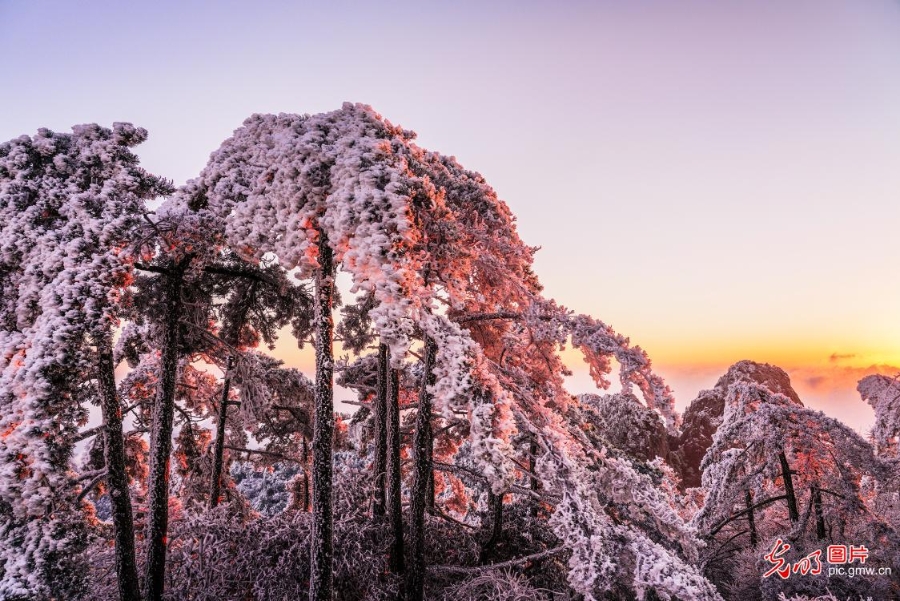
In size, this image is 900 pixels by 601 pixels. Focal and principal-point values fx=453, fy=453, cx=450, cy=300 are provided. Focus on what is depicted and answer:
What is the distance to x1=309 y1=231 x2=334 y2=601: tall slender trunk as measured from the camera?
5.79 metres

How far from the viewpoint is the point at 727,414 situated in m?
10.9

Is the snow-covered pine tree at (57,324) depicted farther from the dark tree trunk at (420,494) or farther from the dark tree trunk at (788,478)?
the dark tree trunk at (788,478)

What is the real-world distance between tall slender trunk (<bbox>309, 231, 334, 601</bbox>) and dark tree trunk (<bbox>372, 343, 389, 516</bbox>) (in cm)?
199

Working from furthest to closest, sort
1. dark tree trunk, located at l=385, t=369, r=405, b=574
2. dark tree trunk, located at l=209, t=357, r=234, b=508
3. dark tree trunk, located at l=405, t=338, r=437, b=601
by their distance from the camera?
dark tree trunk, located at l=209, t=357, r=234, b=508
dark tree trunk, located at l=385, t=369, r=405, b=574
dark tree trunk, located at l=405, t=338, r=437, b=601

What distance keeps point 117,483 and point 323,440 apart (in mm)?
3264

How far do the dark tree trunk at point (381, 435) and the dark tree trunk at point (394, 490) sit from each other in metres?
Answer: 0.24

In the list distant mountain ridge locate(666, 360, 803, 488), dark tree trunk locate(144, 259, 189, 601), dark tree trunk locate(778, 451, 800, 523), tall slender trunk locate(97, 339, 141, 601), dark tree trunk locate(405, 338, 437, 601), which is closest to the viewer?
tall slender trunk locate(97, 339, 141, 601)

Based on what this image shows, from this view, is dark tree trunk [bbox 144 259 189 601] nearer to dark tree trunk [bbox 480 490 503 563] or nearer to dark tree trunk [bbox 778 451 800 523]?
dark tree trunk [bbox 480 490 503 563]

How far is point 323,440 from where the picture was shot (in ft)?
20.1

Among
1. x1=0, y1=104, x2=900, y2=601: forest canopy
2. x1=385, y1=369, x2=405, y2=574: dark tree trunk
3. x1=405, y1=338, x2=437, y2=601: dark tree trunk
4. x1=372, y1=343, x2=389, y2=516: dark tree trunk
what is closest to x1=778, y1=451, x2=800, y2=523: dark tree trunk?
x1=0, y1=104, x2=900, y2=601: forest canopy

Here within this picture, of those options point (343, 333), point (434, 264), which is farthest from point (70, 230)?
point (343, 333)

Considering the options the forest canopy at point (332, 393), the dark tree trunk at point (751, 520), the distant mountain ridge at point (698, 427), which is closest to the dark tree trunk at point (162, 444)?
the forest canopy at point (332, 393)

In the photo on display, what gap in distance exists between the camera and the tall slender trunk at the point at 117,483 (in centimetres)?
657

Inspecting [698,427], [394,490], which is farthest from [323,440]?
[698,427]
